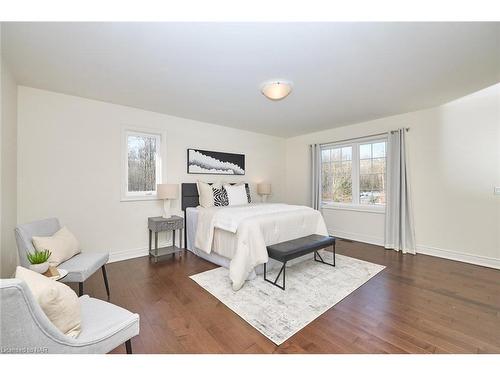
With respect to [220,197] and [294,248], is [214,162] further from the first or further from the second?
[294,248]

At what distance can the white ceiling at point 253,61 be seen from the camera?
173 centimetres

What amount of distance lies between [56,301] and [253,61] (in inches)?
91.5

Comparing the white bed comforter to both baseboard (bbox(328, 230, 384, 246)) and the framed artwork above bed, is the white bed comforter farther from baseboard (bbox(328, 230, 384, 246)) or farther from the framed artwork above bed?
baseboard (bbox(328, 230, 384, 246))

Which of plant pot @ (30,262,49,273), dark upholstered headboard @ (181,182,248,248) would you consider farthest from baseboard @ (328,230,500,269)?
plant pot @ (30,262,49,273)

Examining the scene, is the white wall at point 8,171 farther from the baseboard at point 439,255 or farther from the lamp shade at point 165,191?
the lamp shade at point 165,191

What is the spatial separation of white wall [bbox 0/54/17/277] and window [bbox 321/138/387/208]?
5118mm

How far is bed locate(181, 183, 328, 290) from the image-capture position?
249cm

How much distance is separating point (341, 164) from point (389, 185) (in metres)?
1.14

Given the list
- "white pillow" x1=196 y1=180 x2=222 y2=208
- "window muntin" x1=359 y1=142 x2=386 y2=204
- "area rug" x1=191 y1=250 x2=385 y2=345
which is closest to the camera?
"area rug" x1=191 y1=250 x2=385 y2=345

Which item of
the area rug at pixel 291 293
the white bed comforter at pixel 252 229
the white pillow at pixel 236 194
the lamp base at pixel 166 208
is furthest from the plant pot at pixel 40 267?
the white pillow at pixel 236 194
